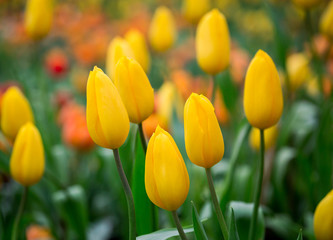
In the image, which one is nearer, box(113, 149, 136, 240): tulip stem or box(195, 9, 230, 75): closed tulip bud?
box(113, 149, 136, 240): tulip stem

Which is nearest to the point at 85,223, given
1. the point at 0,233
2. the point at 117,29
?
the point at 0,233

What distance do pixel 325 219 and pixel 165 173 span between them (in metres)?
0.23

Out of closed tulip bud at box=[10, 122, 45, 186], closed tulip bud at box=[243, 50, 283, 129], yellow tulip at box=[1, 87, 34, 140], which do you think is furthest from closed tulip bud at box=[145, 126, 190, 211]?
yellow tulip at box=[1, 87, 34, 140]

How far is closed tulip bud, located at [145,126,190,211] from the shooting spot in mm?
434

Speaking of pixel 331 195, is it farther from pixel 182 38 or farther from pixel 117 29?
pixel 182 38

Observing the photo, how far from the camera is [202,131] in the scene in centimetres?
45

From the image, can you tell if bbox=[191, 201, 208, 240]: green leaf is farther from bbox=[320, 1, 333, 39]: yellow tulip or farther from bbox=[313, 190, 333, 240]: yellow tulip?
bbox=[320, 1, 333, 39]: yellow tulip

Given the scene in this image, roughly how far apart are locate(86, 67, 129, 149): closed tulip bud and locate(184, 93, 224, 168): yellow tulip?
76 mm

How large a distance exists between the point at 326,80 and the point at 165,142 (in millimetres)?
1082

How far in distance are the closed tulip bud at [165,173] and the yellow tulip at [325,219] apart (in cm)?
19

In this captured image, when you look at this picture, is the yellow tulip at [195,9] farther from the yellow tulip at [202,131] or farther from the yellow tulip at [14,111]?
the yellow tulip at [202,131]

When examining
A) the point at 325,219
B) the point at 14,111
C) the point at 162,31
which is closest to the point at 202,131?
the point at 325,219

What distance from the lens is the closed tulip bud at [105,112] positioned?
451 millimetres

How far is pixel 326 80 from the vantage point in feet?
4.45
